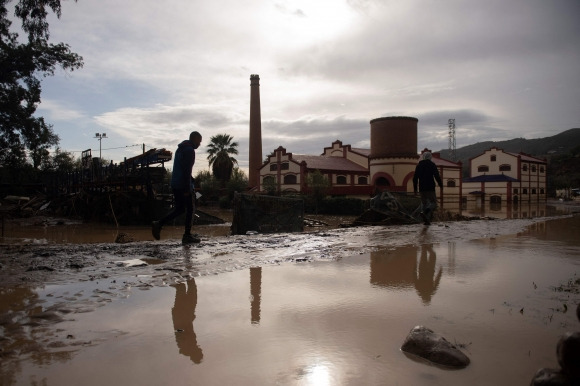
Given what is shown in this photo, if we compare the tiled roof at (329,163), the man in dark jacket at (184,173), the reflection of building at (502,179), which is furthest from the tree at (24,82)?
the reflection of building at (502,179)

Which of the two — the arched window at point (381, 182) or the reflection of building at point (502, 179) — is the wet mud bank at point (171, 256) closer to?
the arched window at point (381, 182)

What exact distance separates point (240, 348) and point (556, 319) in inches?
96.4

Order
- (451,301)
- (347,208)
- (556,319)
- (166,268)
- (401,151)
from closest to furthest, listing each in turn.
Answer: (556,319) < (451,301) < (166,268) < (347,208) < (401,151)

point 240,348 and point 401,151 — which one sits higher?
point 401,151

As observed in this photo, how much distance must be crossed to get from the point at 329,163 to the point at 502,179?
77.2ft

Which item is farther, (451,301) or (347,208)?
(347,208)

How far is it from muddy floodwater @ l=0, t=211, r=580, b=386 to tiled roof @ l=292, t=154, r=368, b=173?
3522 centimetres

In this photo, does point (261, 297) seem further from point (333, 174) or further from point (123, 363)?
point (333, 174)

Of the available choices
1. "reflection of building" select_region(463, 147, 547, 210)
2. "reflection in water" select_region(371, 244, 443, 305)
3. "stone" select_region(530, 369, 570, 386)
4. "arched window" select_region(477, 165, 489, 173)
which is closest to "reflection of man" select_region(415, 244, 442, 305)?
"reflection in water" select_region(371, 244, 443, 305)

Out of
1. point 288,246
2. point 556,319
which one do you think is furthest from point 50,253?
point 556,319

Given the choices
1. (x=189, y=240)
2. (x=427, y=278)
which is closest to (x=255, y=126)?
(x=189, y=240)

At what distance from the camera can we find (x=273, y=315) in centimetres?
322

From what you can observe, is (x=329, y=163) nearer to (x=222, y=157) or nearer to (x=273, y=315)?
(x=222, y=157)

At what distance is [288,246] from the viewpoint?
6980mm
